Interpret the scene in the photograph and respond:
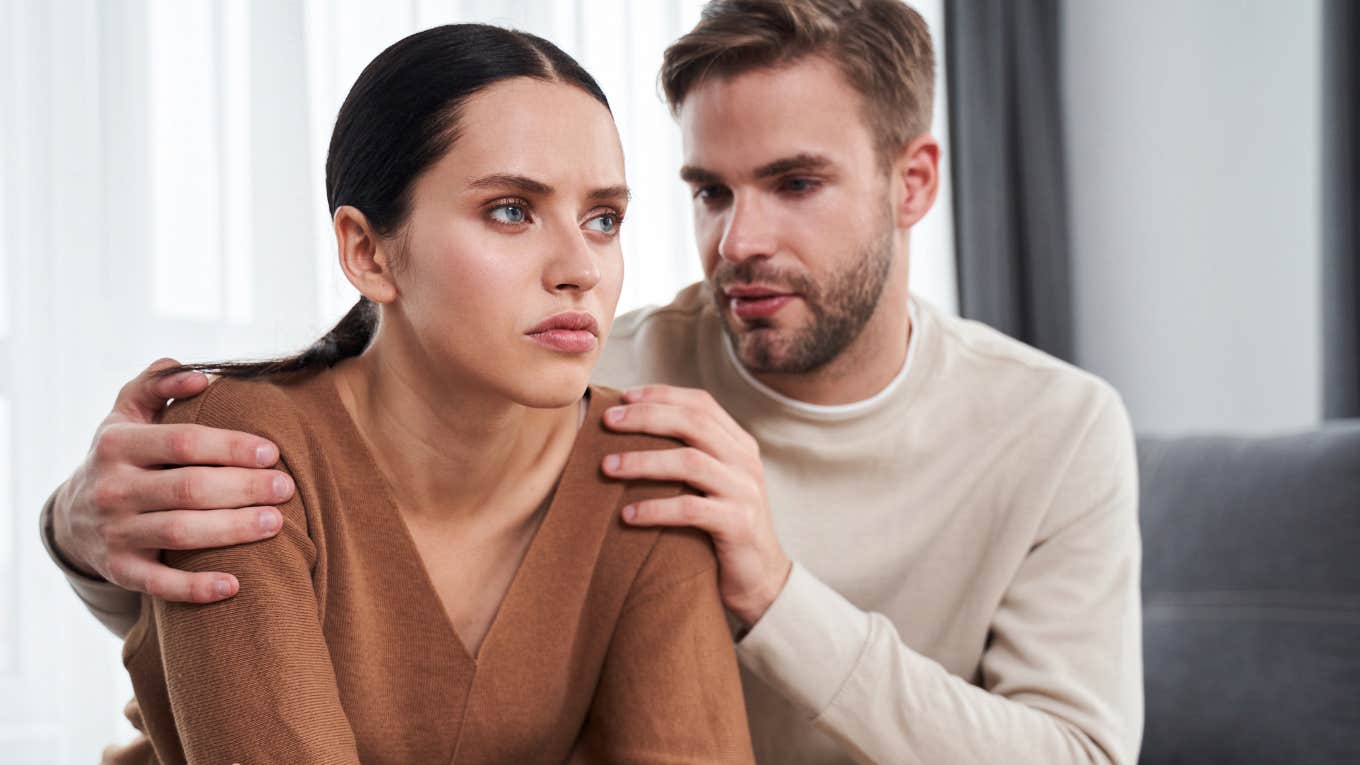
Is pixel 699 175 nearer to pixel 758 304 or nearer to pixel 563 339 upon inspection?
pixel 758 304

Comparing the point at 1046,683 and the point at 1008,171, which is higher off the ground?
the point at 1008,171

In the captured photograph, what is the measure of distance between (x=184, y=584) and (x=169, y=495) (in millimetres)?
85

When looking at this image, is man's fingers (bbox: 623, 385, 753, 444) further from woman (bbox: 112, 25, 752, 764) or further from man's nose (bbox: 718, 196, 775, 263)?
man's nose (bbox: 718, 196, 775, 263)

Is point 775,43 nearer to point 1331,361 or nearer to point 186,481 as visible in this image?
point 186,481

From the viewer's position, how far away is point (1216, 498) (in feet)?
6.75

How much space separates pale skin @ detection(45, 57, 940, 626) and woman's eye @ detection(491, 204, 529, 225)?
0.28m

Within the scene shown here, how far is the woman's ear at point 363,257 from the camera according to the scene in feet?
3.65

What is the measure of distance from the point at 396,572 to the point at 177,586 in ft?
0.67

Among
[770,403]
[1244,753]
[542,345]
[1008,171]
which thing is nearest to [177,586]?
[542,345]

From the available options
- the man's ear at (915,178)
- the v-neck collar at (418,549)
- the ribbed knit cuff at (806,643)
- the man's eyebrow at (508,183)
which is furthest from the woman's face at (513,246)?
the man's ear at (915,178)

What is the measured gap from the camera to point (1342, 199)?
2666 millimetres

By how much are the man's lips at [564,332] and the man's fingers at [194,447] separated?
26cm

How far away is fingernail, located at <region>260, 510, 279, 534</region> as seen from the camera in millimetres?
1035

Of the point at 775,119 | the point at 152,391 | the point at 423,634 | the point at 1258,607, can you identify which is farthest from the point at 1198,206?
the point at 152,391
